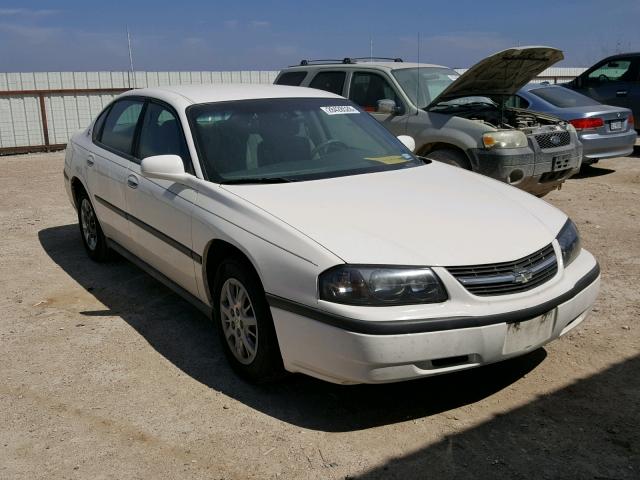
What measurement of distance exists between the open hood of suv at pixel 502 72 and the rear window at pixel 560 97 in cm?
286

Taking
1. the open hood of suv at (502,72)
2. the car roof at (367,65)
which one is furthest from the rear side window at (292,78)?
the open hood of suv at (502,72)

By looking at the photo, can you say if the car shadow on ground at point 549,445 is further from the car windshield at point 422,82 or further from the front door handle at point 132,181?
the car windshield at point 422,82

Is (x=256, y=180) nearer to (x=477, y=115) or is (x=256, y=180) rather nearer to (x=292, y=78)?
(x=477, y=115)

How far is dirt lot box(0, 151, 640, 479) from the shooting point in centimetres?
297

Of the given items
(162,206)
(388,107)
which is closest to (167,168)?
(162,206)

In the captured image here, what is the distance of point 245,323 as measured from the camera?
3.56 metres

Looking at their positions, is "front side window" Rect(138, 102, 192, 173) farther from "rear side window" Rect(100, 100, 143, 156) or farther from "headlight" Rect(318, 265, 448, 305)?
"headlight" Rect(318, 265, 448, 305)

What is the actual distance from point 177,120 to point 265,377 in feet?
6.05

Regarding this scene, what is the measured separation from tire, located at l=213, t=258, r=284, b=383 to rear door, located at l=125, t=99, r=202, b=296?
31 cm

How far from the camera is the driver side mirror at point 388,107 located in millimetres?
7695

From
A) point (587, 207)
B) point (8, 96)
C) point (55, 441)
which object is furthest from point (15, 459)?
point (8, 96)

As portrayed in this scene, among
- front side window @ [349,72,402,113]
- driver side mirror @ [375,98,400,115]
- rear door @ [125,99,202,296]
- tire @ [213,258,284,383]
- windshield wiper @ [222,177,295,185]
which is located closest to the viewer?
tire @ [213,258,284,383]

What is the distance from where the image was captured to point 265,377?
3.52m

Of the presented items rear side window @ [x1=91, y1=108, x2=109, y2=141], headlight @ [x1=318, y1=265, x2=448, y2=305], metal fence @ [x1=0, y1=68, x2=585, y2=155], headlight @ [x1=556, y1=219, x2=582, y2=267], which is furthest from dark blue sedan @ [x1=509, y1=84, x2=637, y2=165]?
metal fence @ [x1=0, y1=68, x2=585, y2=155]
